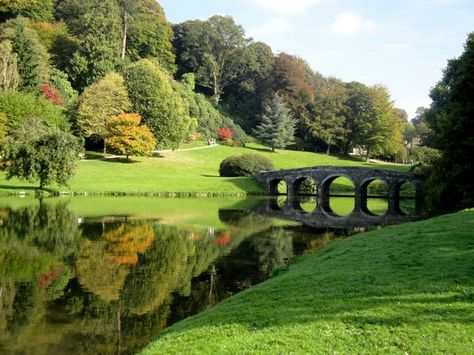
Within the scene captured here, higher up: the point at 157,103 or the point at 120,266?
the point at 157,103

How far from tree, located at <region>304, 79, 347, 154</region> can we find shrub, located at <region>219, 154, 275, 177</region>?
1274 inches

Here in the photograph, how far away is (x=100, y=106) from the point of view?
72.4 m

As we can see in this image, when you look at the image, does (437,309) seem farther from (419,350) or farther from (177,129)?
(177,129)

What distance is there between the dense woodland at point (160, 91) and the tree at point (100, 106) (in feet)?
0.51

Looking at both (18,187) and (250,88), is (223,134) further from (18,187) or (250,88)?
(18,187)

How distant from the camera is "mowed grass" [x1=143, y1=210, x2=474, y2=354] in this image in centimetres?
827

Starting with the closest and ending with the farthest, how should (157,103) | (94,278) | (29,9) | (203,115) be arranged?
(94,278) → (157,103) → (29,9) → (203,115)

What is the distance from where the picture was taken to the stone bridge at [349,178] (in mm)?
56594

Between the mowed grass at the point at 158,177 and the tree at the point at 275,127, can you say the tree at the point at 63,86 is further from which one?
the tree at the point at 275,127

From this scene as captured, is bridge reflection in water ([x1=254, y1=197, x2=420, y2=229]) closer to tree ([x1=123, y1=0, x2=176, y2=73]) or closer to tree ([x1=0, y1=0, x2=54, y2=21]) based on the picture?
tree ([x1=123, y1=0, x2=176, y2=73])

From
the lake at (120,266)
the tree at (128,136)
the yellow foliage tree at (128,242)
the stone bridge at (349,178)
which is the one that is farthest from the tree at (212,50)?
the yellow foliage tree at (128,242)

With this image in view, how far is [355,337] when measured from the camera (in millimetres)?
8500

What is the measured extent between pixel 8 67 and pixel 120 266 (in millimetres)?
62724

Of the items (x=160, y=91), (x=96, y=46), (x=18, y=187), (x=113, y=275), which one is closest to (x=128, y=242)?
(x=113, y=275)
